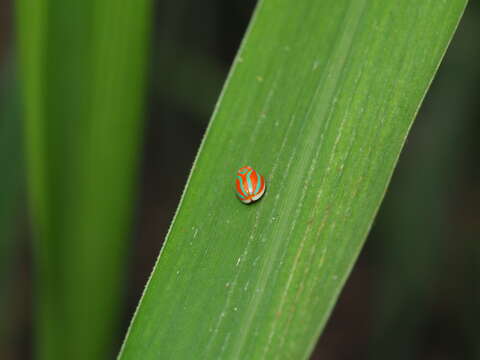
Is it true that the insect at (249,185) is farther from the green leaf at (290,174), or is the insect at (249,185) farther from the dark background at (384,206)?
the dark background at (384,206)

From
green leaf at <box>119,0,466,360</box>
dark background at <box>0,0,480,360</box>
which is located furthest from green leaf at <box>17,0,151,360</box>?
dark background at <box>0,0,480,360</box>

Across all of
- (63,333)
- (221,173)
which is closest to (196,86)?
(63,333)

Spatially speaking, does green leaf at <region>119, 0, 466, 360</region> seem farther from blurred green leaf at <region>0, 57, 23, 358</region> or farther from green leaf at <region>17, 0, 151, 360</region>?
blurred green leaf at <region>0, 57, 23, 358</region>

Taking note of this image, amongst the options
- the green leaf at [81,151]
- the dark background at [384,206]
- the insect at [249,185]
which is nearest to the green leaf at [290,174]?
the insect at [249,185]

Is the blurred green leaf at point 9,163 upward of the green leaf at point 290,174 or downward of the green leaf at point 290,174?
upward

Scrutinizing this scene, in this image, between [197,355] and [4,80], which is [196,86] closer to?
[4,80]

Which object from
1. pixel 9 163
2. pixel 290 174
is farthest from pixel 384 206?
pixel 290 174

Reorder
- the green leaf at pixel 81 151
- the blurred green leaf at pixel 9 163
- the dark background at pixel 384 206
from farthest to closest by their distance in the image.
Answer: the dark background at pixel 384 206, the blurred green leaf at pixel 9 163, the green leaf at pixel 81 151

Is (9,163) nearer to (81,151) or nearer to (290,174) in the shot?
(81,151)

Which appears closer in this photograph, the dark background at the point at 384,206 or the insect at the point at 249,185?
the insect at the point at 249,185
